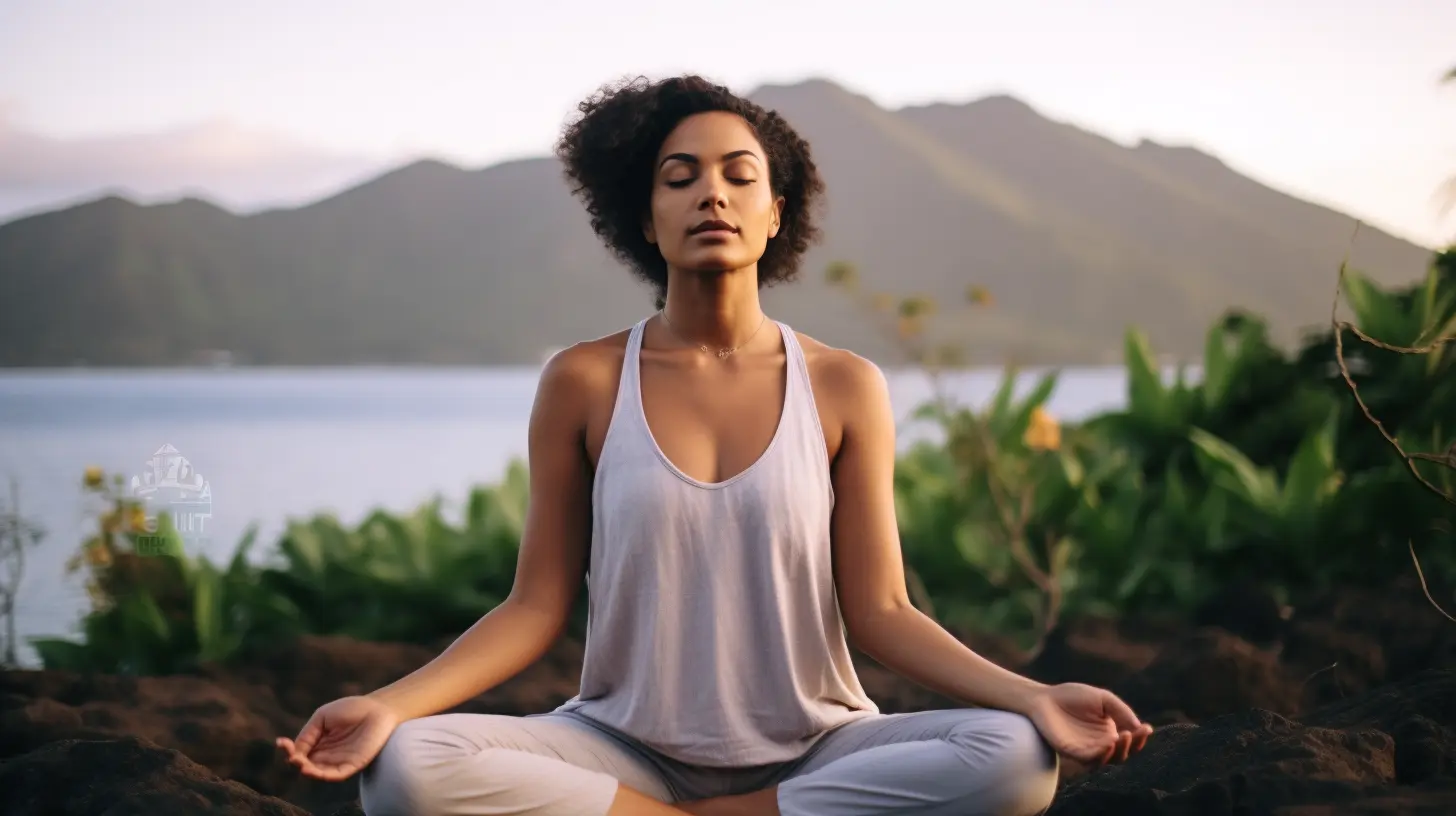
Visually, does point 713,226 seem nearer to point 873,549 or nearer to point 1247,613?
point 873,549

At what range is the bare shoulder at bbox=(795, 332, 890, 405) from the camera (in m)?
2.14

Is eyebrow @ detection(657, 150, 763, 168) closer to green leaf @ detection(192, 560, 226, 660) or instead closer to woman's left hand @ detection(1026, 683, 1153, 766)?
woman's left hand @ detection(1026, 683, 1153, 766)

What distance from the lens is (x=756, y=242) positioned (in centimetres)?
214

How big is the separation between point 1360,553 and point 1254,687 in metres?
1.23

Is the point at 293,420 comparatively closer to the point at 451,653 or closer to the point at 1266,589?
the point at 1266,589

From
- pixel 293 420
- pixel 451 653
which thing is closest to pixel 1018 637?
pixel 451 653

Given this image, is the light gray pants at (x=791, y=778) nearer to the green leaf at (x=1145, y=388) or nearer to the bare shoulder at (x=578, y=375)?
the bare shoulder at (x=578, y=375)

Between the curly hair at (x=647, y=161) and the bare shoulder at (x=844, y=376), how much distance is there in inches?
11.5

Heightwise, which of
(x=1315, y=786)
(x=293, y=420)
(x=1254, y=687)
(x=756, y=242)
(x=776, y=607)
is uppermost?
(x=756, y=242)

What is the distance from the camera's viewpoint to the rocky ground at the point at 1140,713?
2.09 m

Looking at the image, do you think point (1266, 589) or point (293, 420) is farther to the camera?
point (293, 420)

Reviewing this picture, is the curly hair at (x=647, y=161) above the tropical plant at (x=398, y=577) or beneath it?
above

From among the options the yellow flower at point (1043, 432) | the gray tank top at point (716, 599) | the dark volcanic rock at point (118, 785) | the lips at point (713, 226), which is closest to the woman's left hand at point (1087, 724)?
the gray tank top at point (716, 599)

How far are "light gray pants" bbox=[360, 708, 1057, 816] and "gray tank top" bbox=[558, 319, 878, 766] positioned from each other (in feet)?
0.33
